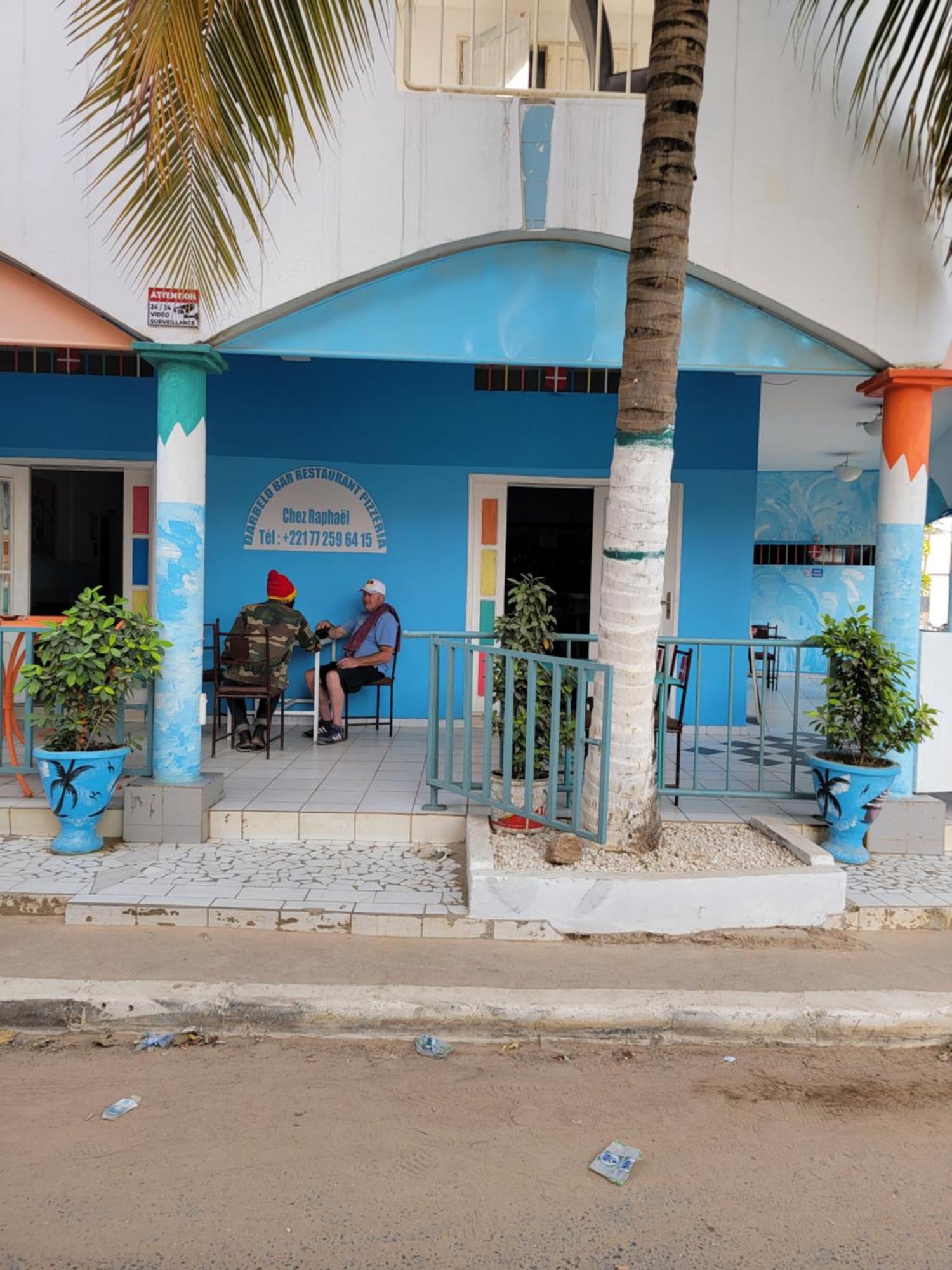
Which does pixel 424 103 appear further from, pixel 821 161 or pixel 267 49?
pixel 821 161

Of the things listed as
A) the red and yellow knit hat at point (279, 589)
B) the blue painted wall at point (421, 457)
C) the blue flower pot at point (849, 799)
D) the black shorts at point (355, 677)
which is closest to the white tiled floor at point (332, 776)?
the black shorts at point (355, 677)

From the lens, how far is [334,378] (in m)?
8.04

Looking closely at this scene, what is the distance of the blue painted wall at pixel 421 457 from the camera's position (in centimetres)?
803

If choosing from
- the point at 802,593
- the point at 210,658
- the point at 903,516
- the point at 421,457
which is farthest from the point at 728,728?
the point at 802,593

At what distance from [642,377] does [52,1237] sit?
3.92 meters

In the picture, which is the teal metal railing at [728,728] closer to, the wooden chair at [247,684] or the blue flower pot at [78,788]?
the wooden chair at [247,684]

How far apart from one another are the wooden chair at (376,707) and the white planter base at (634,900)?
3.39 meters

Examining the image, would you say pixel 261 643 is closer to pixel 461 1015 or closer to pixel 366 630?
pixel 366 630

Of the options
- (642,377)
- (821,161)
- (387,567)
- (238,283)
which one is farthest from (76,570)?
(821,161)

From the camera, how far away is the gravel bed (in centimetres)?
450

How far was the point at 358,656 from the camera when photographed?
24.6 ft

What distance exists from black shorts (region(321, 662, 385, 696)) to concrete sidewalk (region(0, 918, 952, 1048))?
11.2 feet

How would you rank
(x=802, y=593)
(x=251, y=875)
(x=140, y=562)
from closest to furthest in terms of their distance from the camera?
1. (x=251, y=875)
2. (x=140, y=562)
3. (x=802, y=593)

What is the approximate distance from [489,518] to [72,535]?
385 centimetres
